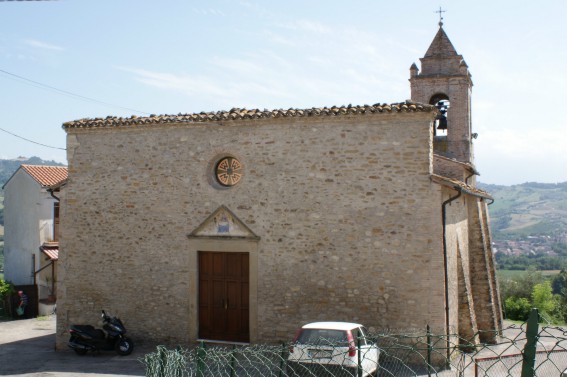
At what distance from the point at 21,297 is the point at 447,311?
1553cm

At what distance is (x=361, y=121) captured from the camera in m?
13.2

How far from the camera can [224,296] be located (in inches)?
558

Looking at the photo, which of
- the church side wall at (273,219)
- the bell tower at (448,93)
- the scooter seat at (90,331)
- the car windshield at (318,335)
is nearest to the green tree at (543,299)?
the bell tower at (448,93)

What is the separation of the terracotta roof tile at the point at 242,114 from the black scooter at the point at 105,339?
490cm

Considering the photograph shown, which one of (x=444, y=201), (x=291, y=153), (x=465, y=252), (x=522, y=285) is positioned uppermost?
(x=291, y=153)

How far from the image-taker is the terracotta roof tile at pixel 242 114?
42.1 feet

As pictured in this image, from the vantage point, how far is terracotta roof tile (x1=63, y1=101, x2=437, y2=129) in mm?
12844

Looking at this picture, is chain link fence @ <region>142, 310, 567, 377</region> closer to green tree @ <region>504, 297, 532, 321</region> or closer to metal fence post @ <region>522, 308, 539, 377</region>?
metal fence post @ <region>522, 308, 539, 377</region>

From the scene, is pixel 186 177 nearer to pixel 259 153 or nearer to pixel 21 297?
pixel 259 153

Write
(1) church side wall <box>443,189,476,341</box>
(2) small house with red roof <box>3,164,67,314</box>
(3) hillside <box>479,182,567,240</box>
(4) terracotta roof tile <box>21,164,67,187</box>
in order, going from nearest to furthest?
(1) church side wall <box>443,189,476,341</box>
(2) small house with red roof <box>3,164,67,314</box>
(4) terracotta roof tile <box>21,164,67,187</box>
(3) hillside <box>479,182,567,240</box>

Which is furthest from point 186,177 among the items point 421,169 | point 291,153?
point 421,169

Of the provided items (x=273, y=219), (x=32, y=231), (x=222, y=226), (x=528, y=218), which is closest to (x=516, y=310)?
(x=273, y=219)

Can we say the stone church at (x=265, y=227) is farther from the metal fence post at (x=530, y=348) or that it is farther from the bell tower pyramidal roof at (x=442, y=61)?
the metal fence post at (x=530, y=348)

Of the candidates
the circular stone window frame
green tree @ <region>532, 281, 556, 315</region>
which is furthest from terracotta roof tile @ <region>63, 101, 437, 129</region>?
green tree @ <region>532, 281, 556, 315</region>
